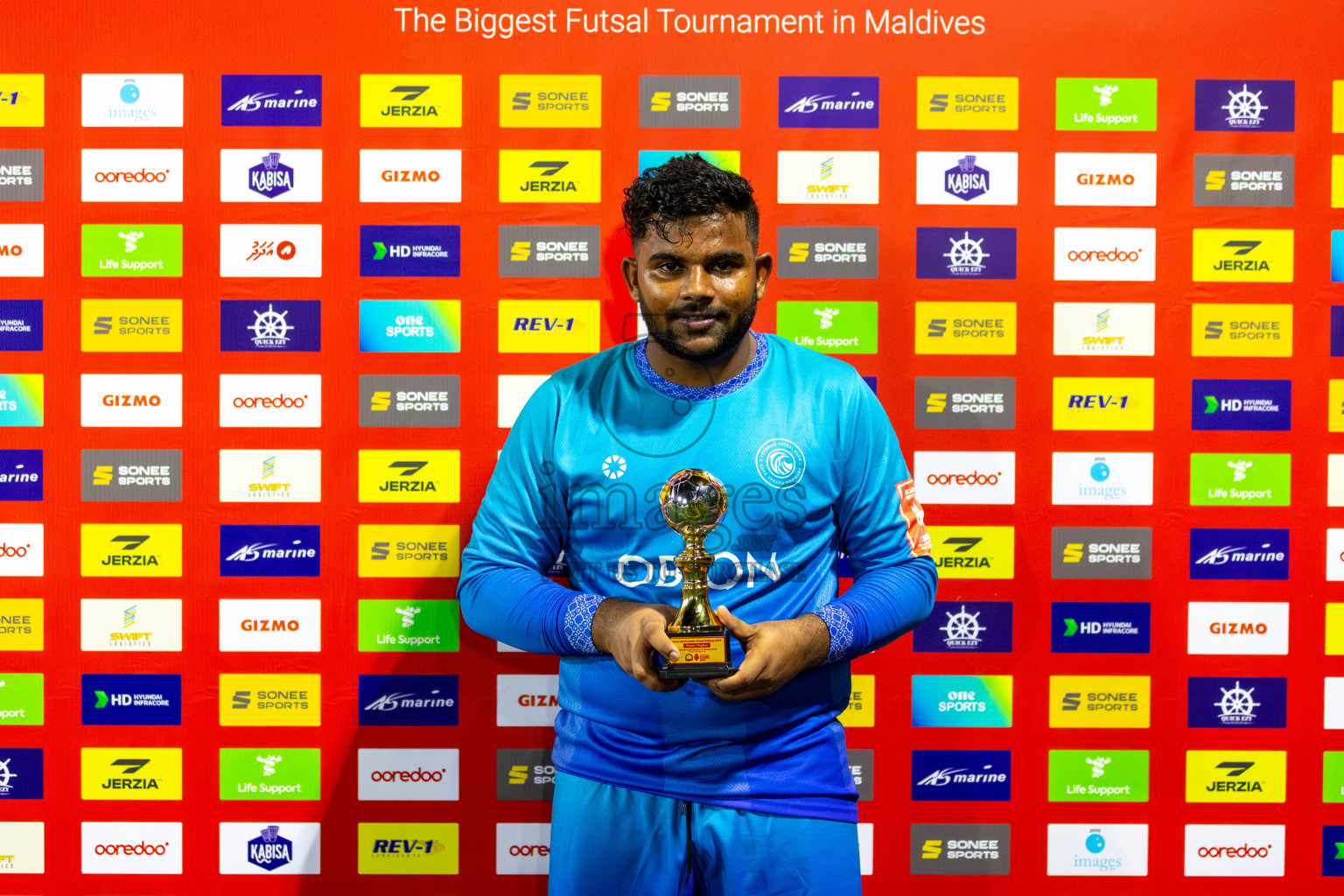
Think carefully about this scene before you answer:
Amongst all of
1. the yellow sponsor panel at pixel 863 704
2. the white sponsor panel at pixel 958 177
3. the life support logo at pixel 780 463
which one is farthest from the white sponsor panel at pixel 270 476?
the white sponsor panel at pixel 958 177

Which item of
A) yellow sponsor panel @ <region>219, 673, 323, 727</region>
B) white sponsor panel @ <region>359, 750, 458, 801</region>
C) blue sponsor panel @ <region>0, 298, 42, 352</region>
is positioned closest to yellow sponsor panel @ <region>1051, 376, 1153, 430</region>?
white sponsor panel @ <region>359, 750, 458, 801</region>

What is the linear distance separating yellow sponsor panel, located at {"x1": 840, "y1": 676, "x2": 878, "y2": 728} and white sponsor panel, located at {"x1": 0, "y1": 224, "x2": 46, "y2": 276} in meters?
2.19

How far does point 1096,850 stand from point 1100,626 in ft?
1.79

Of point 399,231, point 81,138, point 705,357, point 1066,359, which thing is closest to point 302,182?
point 399,231

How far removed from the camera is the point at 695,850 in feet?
4.69

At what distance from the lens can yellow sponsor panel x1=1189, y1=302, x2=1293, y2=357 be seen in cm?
210

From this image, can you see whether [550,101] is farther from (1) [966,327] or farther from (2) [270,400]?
(1) [966,327]

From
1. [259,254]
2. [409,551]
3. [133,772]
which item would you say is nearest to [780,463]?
[409,551]

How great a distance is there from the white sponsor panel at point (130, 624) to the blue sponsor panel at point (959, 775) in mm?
1808

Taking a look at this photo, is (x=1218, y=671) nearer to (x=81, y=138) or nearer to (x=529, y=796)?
(x=529, y=796)

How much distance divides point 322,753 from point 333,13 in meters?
1.77

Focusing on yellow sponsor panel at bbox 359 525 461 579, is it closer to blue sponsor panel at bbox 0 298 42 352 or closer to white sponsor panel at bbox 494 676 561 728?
white sponsor panel at bbox 494 676 561 728

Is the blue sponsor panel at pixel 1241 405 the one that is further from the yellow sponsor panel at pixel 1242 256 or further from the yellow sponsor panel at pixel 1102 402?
the yellow sponsor panel at pixel 1242 256

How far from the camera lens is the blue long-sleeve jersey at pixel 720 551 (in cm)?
141
